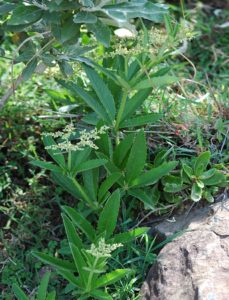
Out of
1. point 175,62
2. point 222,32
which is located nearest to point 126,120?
point 175,62

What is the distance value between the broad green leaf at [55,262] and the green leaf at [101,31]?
0.75m

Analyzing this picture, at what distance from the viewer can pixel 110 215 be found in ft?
6.95

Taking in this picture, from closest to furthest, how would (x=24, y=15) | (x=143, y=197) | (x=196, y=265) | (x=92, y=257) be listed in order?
(x=92, y=257), (x=196, y=265), (x=24, y=15), (x=143, y=197)

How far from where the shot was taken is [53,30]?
2.24m

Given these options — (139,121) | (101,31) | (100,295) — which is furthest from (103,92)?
(100,295)

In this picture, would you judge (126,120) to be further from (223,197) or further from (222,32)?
(222,32)

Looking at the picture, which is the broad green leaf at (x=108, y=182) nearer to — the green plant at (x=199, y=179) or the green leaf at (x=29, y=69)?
the green plant at (x=199, y=179)

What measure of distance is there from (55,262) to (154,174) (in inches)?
Result: 18.7

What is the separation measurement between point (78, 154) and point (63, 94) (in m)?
0.66

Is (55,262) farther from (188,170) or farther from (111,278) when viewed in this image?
(188,170)

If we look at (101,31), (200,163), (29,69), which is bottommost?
(200,163)

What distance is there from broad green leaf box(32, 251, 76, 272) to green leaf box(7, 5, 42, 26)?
798 mm

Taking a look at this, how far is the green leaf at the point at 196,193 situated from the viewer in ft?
7.50

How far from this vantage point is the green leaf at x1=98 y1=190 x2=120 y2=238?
6.87ft
